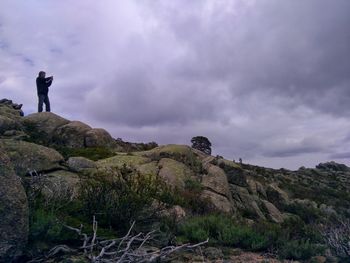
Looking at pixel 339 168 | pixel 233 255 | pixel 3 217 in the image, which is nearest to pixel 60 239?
pixel 3 217

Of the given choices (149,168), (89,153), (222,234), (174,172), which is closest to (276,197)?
(174,172)

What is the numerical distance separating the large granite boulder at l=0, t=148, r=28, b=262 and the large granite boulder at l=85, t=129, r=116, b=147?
1445 centimetres

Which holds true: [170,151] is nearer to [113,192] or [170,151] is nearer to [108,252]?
[113,192]

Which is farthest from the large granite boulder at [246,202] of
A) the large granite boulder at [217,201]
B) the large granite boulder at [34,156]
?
the large granite boulder at [34,156]

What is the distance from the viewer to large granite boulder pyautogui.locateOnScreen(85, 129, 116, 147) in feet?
68.7

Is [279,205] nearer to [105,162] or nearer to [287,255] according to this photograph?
[105,162]

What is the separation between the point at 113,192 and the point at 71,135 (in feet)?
40.0

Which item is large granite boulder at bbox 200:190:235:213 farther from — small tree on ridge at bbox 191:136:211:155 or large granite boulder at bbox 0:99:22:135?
small tree on ridge at bbox 191:136:211:155

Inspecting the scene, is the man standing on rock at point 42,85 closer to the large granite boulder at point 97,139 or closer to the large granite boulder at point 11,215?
the large granite boulder at point 97,139

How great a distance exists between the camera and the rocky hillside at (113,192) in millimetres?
6750

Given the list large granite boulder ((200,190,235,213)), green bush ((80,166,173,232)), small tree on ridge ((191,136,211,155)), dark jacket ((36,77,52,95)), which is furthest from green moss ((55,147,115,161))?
small tree on ridge ((191,136,211,155))

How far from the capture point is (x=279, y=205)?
69.7ft

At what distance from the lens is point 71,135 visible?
2111 cm

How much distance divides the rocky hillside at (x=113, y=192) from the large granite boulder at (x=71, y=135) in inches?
1.9
